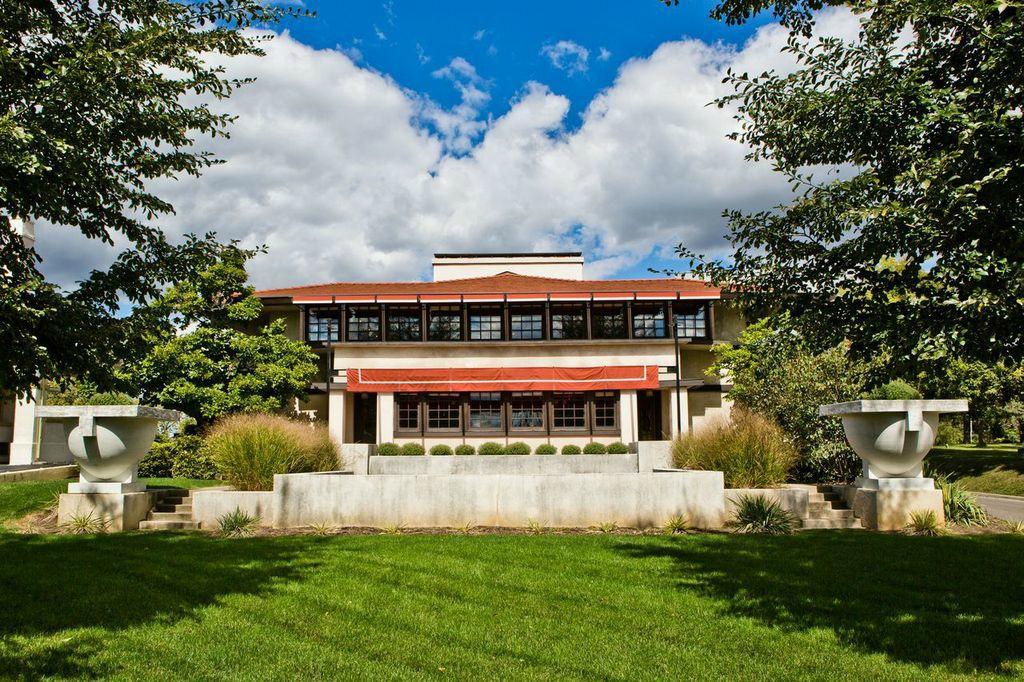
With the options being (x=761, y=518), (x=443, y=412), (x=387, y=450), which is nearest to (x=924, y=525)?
(x=761, y=518)

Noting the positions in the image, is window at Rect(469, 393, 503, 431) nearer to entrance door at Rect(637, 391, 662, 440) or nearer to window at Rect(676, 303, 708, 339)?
entrance door at Rect(637, 391, 662, 440)

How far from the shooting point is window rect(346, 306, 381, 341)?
34.9 metres

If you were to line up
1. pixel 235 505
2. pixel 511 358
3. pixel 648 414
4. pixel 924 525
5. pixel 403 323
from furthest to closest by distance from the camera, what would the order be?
pixel 648 414, pixel 403 323, pixel 511 358, pixel 235 505, pixel 924 525

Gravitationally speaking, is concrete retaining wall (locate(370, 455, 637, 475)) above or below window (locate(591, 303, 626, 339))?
A: below

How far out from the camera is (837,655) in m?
5.67

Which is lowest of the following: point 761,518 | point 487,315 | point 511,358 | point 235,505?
point 761,518

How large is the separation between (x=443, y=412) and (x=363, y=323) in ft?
20.7

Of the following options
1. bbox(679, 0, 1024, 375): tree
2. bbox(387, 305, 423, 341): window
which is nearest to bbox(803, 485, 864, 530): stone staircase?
bbox(679, 0, 1024, 375): tree

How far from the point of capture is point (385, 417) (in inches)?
1249

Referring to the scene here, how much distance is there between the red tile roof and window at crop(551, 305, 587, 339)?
3.27ft

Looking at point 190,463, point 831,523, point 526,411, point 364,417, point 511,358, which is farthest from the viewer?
point 364,417

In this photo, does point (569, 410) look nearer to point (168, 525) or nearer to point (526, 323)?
point (526, 323)

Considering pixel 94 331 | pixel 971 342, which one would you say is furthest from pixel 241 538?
pixel 971 342

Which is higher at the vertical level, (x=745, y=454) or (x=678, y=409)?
(x=678, y=409)
